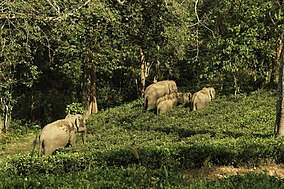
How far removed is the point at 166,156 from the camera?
26.6 feet

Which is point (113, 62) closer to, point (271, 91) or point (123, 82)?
point (271, 91)

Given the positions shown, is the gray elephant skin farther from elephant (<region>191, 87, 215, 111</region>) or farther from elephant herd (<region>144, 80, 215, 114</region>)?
elephant (<region>191, 87, 215, 111</region>)

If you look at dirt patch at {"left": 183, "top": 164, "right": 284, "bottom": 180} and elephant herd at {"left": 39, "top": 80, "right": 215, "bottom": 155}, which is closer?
dirt patch at {"left": 183, "top": 164, "right": 284, "bottom": 180}

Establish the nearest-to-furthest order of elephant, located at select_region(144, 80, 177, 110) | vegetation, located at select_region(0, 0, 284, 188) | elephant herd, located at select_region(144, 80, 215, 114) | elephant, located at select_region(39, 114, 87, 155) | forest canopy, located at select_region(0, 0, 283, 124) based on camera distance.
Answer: vegetation, located at select_region(0, 0, 284, 188) → elephant, located at select_region(39, 114, 87, 155) → elephant herd, located at select_region(144, 80, 215, 114) → forest canopy, located at select_region(0, 0, 283, 124) → elephant, located at select_region(144, 80, 177, 110)

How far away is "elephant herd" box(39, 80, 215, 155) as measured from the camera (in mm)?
13188

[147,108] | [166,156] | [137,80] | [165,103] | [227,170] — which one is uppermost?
[137,80]

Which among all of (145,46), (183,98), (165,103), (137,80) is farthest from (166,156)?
(137,80)

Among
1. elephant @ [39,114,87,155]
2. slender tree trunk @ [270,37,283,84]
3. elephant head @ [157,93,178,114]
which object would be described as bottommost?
elephant @ [39,114,87,155]

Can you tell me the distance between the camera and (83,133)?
1484 cm

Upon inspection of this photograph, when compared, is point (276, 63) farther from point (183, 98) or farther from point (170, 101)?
point (170, 101)

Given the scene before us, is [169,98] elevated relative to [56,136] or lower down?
elevated

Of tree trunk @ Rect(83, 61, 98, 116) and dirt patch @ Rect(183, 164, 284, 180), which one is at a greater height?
tree trunk @ Rect(83, 61, 98, 116)

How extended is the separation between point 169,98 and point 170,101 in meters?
0.17

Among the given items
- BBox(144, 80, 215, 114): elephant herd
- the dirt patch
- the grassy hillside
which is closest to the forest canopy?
BBox(144, 80, 215, 114): elephant herd
